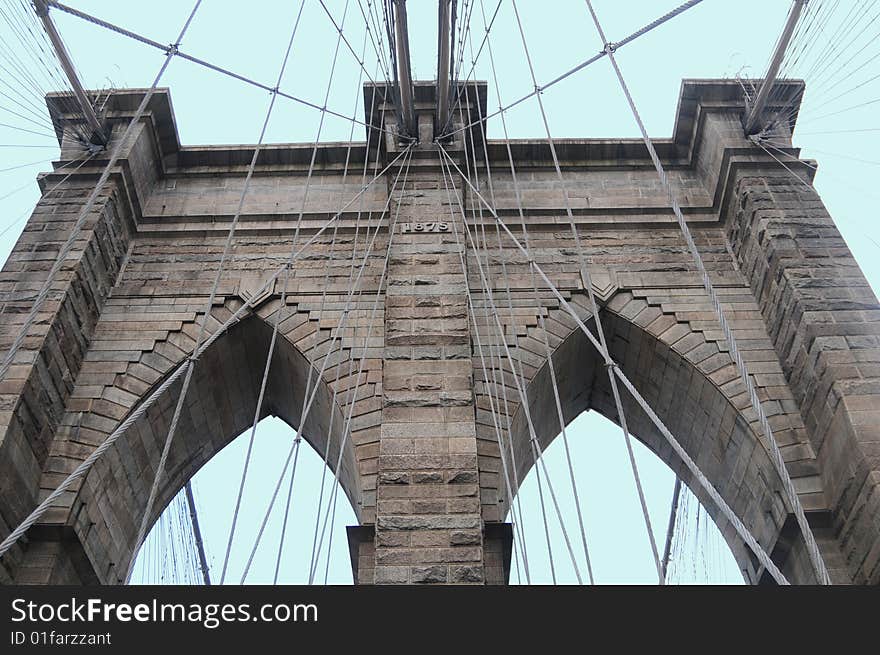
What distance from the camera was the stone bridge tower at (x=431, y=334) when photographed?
859 centimetres

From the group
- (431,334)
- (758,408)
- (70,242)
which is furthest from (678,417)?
(70,242)

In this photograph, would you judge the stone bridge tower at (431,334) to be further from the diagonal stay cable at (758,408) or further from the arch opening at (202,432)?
the diagonal stay cable at (758,408)

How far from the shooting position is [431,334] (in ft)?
30.8

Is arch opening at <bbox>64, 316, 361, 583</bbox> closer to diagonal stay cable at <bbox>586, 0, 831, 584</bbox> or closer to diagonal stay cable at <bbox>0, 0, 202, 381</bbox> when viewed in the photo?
diagonal stay cable at <bbox>0, 0, 202, 381</bbox>

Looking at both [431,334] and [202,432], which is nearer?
[431,334]

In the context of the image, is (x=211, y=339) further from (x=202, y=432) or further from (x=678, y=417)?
(x=678, y=417)

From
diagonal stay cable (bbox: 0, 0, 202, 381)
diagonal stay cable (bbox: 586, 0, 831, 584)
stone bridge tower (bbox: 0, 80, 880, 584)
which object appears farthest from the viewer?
stone bridge tower (bbox: 0, 80, 880, 584)

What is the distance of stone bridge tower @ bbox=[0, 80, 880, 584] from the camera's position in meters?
8.59

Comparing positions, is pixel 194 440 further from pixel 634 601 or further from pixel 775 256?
pixel 634 601

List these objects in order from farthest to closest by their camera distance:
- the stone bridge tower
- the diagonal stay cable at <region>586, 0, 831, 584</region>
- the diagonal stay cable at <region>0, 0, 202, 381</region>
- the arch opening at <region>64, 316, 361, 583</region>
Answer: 1. the arch opening at <region>64, 316, 361, 583</region>
2. the stone bridge tower
3. the diagonal stay cable at <region>0, 0, 202, 381</region>
4. the diagonal stay cable at <region>586, 0, 831, 584</region>

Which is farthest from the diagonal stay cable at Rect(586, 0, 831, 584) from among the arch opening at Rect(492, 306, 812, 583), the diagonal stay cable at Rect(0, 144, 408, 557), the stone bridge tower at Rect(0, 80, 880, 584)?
the diagonal stay cable at Rect(0, 144, 408, 557)

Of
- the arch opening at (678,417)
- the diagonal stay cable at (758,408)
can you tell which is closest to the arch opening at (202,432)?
the arch opening at (678,417)

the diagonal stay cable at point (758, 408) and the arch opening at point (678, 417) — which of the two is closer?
the diagonal stay cable at point (758, 408)

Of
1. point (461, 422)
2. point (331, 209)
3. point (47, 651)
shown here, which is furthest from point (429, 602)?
point (331, 209)
